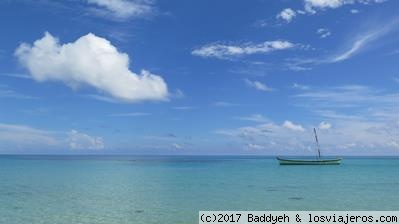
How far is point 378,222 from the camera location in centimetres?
2633

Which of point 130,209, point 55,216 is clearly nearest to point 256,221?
point 130,209

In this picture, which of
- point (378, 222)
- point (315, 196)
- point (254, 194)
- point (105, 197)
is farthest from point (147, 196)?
point (378, 222)

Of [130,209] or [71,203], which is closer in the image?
[130,209]

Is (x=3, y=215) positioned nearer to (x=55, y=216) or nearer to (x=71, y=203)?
(x=55, y=216)

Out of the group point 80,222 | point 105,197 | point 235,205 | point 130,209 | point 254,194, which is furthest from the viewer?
point 254,194

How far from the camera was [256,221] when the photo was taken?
2583 centimetres

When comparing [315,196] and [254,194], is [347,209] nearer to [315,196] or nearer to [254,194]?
[315,196]

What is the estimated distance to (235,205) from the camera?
3559 centimetres

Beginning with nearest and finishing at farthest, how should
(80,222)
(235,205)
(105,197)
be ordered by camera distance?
1. (80,222)
2. (235,205)
3. (105,197)

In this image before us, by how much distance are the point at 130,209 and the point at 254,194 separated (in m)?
15.6

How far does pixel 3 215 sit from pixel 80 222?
7068mm

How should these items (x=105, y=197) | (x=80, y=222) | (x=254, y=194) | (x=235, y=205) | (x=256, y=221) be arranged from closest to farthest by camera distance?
1. (x=256, y=221)
2. (x=80, y=222)
3. (x=235, y=205)
4. (x=105, y=197)
5. (x=254, y=194)

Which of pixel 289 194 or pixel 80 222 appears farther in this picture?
pixel 289 194

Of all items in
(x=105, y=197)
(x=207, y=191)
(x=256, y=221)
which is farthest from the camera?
(x=207, y=191)
